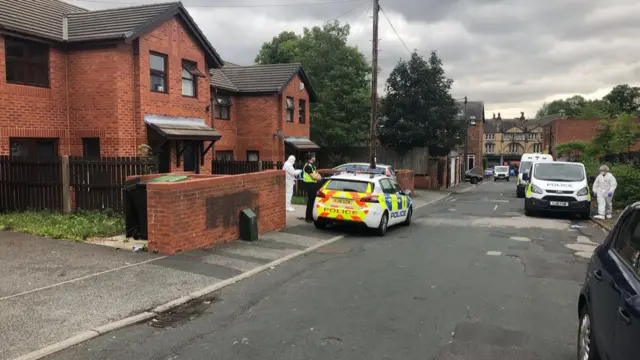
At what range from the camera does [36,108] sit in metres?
13.6

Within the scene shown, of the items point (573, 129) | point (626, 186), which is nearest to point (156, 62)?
point (626, 186)

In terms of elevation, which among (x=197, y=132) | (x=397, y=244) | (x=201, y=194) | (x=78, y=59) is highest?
(x=78, y=59)

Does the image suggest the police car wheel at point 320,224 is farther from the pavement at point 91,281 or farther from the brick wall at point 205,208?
the pavement at point 91,281

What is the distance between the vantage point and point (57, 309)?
18.7ft

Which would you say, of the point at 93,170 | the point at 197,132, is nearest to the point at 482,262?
the point at 93,170

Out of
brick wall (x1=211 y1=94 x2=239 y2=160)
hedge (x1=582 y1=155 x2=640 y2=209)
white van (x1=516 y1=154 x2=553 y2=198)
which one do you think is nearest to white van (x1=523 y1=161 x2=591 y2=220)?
hedge (x1=582 y1=155 x2=640 y2=209)

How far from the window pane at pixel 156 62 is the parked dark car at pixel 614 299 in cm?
1365

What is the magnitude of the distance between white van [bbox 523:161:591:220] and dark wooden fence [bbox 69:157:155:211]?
12.2 meters

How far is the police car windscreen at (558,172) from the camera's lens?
683 inches

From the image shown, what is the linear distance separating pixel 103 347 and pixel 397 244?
23.4 ft

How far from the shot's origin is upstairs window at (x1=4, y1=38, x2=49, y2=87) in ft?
42.9

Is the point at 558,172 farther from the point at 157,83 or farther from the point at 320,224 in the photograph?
the point at 157,83

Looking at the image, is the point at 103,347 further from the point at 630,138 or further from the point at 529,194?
the point at 630,138

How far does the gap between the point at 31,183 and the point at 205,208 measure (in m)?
5.06
